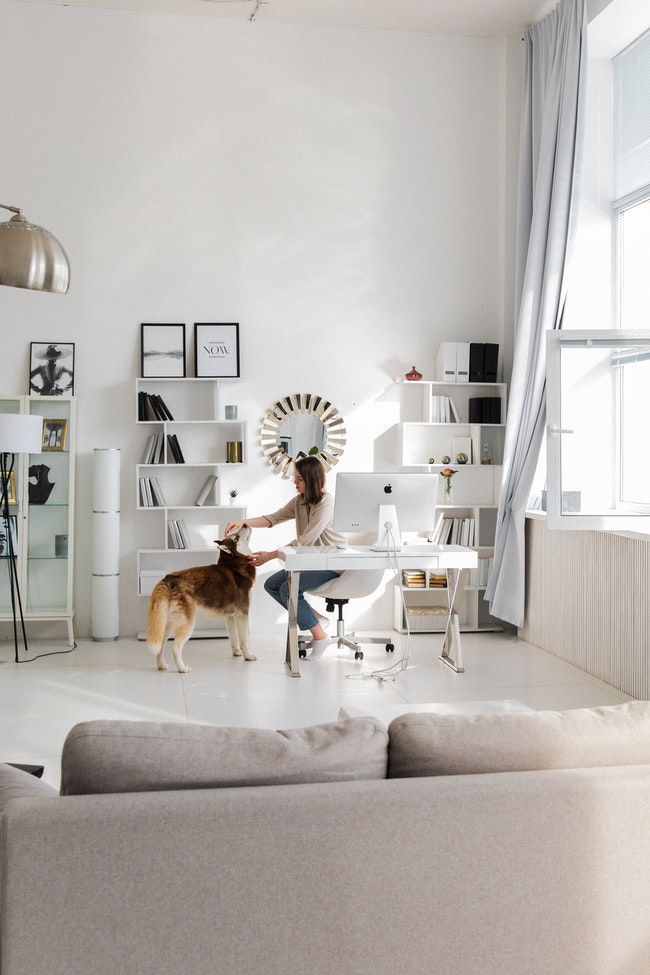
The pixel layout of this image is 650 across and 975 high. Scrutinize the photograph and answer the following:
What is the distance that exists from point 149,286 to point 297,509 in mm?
1885

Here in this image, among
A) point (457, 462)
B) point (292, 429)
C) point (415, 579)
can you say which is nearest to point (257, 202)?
point (292, 429)

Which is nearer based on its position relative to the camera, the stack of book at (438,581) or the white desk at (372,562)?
the white desk at (372,562)

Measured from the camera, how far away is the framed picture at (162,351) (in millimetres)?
6258

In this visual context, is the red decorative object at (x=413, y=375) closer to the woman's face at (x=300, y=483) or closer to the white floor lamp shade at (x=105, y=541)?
the woman's face at (x=300, y=483)

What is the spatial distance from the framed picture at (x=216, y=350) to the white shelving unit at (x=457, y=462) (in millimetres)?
1240

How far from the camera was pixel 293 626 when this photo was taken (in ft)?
17.4

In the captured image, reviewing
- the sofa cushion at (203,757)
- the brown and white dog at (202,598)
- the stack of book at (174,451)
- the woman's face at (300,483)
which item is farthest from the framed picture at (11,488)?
the sofa cushion at (203,757)

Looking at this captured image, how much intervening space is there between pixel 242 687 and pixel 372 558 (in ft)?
3.26

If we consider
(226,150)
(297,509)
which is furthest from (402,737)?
(226,150)

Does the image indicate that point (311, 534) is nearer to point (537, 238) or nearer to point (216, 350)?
point (216, 350)

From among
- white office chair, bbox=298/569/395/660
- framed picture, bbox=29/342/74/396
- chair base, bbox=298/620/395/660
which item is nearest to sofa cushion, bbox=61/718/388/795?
white office chair, bbox=298/569/395/660

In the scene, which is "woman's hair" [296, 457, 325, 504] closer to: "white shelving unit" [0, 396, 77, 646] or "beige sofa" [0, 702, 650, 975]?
"white shelving unit" [0, 396, 77, 646]

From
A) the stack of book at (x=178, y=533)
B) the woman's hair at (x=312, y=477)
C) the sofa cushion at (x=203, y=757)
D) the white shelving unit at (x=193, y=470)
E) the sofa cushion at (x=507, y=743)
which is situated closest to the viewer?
the sofa cushion at (x=203, y=757)

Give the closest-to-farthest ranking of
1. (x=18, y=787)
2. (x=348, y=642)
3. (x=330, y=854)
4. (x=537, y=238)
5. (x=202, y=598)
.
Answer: (x=330, y=854) < (x=18, y=787) < (x=202, y=598) < (x=348, y=642) < (x=537, y=238)
